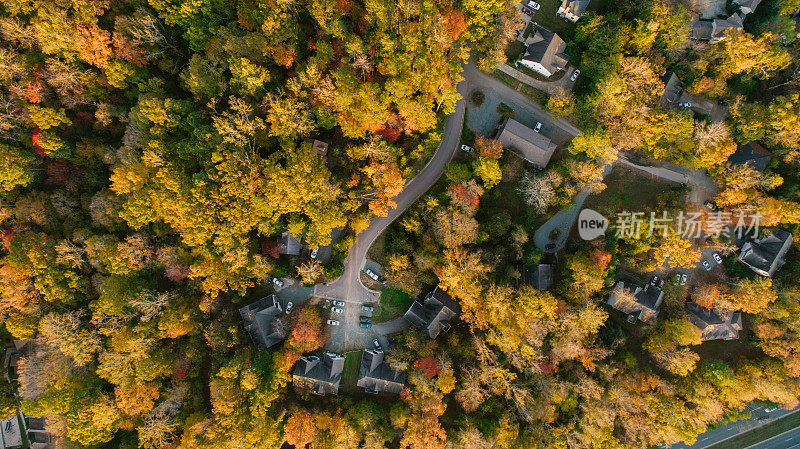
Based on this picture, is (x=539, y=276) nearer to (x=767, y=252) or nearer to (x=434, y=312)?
(x=434, y=312)

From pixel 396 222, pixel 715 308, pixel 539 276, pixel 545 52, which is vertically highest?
pixel 545 52

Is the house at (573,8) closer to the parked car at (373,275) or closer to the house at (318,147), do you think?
the house at (318,147)

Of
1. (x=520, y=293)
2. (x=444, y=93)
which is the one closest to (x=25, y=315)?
(x=444, y=93)

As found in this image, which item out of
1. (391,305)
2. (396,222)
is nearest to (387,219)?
(396,222)

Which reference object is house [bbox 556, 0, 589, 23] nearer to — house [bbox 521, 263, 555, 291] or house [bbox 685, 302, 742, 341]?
house [bbox 521, 263, 555, 291]

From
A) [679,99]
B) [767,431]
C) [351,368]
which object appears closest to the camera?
[351,368]

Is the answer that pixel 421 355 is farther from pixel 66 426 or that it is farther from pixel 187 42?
pixel 187 42

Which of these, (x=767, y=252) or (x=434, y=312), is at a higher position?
(x=767, y=252)
